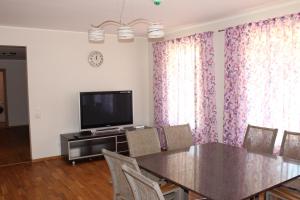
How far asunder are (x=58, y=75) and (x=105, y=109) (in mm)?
1149

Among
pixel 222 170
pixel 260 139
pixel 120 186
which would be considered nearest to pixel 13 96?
pixel 120 186

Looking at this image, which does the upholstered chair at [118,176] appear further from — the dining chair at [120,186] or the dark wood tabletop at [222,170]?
the dark wood tabletop at [222,170]

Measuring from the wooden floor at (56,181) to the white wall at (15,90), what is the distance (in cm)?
544

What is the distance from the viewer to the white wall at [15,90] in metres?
9.78

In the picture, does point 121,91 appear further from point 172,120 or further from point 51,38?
point 51,38

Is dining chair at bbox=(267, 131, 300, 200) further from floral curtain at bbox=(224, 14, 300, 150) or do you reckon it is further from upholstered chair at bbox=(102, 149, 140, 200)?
upholstered chair at bbox=(102, 149, 140, 200)

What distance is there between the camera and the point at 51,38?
5367 millimetres

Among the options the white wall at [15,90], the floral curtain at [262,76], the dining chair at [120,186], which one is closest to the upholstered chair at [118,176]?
the dining chair at [120,186]

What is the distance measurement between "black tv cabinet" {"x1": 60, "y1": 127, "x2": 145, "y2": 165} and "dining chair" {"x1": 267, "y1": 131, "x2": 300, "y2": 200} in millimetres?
3370

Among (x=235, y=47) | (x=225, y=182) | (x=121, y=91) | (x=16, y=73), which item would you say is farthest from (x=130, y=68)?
(x=16, y=73)

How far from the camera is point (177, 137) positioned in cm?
356

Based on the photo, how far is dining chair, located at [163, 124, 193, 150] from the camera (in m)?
3.50

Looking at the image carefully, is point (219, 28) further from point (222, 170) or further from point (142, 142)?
point (222, 170)

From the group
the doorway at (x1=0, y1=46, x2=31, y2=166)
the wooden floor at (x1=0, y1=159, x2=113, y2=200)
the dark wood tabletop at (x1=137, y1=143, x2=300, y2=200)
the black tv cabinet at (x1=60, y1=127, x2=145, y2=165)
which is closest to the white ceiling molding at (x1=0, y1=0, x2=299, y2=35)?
the dark wood tabletop at (x1=137, y1=143, x2=300, y2=200)
